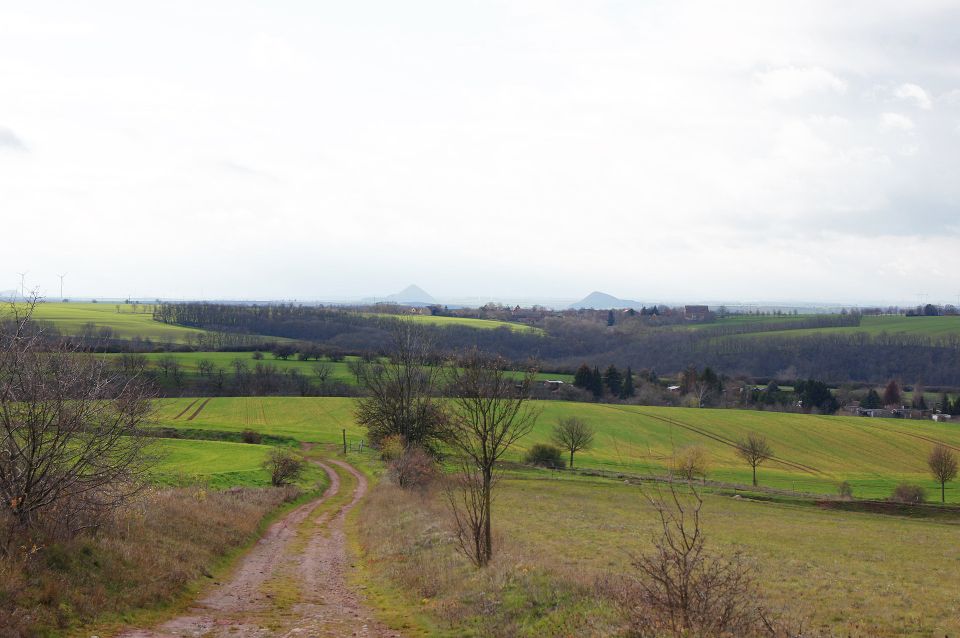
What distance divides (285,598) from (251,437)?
2025 inches

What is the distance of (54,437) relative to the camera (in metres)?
13.7

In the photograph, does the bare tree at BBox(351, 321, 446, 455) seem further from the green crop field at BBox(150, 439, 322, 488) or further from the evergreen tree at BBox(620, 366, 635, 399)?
the evergreen tree at BBox(620, 366, 635, 399)

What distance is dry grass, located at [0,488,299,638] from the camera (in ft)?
35.8

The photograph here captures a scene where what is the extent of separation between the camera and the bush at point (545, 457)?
58.6 metres

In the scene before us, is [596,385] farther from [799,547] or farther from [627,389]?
[799,547]

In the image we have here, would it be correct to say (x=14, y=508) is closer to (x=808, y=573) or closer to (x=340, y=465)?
(x=808, y=573)

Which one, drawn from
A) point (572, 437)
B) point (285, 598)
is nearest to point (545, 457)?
point (572, 437)

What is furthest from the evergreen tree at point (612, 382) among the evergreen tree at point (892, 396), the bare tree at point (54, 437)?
the bare tree at point (54, 437)

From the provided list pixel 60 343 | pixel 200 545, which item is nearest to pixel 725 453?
pixel 200 545

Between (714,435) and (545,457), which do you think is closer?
(545,457)

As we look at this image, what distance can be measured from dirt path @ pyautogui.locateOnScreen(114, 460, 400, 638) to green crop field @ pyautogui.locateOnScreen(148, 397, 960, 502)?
137 ft

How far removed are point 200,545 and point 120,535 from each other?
2.95 m

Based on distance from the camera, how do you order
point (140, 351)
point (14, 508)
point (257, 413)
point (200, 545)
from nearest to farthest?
1. point (14, 508)
2. point (200, 545)
3. point (257, 413)
4. point (140, 351)

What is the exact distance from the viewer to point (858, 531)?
109ft
